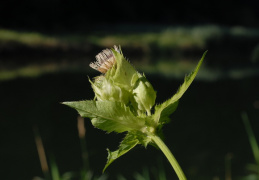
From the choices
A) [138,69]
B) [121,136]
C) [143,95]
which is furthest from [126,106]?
[138,69]

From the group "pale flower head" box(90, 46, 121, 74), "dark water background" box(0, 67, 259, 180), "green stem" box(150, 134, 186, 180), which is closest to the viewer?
"green stem" box(150, 134, 186, 180)

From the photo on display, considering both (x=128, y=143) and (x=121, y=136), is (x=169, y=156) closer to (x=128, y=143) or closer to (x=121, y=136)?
(x=128, y=143)

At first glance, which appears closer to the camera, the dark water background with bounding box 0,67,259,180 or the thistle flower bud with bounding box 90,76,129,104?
the thistle flower bud with bounding box 90,76,129,104

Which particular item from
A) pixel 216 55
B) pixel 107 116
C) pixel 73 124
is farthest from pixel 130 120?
pixel 216 55

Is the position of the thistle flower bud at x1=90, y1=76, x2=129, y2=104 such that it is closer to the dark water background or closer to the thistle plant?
the thistle plant

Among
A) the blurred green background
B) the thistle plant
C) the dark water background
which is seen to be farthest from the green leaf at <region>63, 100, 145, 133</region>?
the dark water background

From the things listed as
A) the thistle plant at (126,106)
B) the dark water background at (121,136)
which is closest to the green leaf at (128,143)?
the thistle plant at (126,106)
